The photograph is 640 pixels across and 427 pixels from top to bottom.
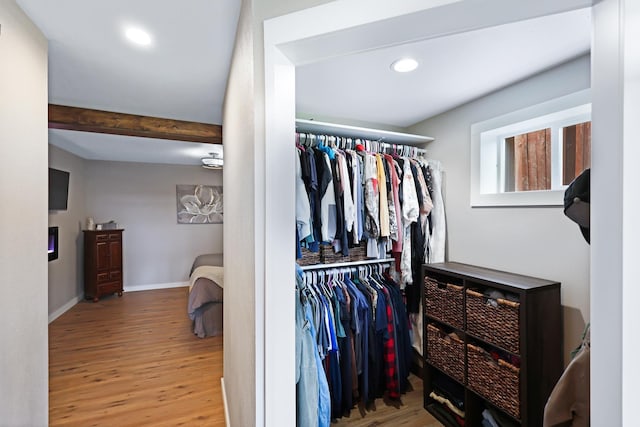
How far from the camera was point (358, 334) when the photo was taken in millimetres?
2029

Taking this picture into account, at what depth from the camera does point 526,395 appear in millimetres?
1486

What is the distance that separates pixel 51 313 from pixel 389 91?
4.82 m

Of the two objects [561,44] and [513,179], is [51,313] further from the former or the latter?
[561,44]

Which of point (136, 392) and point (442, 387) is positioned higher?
point (442, 387)

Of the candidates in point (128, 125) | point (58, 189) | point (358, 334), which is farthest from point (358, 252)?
point (58, 189)

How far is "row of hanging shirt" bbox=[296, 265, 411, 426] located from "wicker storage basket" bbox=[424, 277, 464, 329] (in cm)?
25

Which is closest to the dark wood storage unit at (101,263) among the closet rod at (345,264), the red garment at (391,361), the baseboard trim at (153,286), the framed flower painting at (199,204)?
the baseboard trim at (153,286)

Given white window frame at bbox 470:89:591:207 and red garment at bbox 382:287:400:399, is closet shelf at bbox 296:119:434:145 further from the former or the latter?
red garment at bbox 382:287:400:399

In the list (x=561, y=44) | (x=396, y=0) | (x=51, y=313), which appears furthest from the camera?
(x=51, y=313)

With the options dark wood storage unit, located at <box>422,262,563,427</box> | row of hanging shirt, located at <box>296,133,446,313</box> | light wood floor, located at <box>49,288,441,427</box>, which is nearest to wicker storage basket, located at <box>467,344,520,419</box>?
dark wood storage unit, located at <box>422,262,563,427</box>

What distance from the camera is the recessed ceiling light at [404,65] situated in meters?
1.57

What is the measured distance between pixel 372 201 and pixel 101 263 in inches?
184

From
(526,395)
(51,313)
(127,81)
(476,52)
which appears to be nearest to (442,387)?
(526,395)

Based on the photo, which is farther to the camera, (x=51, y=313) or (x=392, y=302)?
(x=51, y=313)
